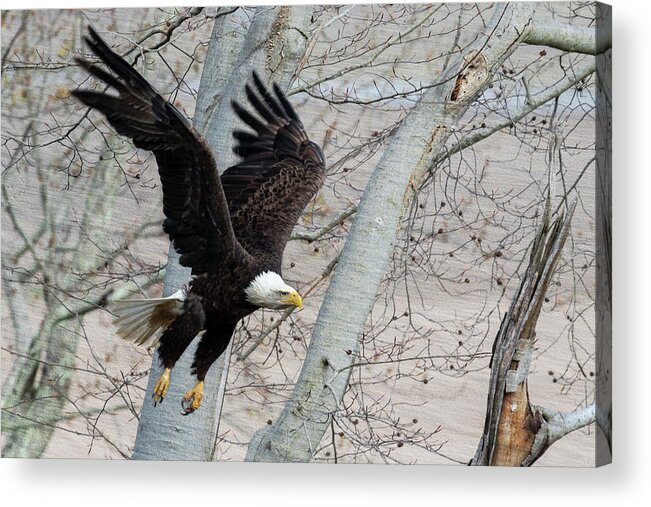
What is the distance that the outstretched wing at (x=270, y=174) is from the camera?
592cm

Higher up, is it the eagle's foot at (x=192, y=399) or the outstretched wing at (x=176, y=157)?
the outstretched wing at (x=176, y=157)

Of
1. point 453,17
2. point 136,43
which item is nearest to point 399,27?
point 453,17

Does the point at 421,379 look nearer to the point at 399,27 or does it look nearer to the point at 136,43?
the point at 399,27

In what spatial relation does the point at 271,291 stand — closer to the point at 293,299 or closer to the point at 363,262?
the point at 293,299

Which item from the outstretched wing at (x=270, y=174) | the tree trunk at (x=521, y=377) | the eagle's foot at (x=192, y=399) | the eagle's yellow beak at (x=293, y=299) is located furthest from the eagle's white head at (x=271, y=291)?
the tree trunk at (x=521, y=377)

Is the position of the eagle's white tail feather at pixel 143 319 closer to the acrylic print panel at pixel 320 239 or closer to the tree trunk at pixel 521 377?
the acrylic print panel at pixel 320 239

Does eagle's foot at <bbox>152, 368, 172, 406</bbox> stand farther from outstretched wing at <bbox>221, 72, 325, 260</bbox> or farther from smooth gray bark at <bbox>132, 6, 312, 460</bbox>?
outstretched wing at <bbox>221, 72, 325, 260</bbox>

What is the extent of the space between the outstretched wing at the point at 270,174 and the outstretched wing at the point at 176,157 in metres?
0.14

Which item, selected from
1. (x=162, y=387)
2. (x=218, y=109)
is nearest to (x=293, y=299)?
(x=162, y=387)

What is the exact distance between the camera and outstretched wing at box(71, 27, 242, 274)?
18.0 ft

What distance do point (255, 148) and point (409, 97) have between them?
2.17ft

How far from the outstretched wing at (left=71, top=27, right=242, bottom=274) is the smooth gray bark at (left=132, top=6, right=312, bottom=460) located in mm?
298

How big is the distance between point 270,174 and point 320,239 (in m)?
0.34

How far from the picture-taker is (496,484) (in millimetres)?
5844
